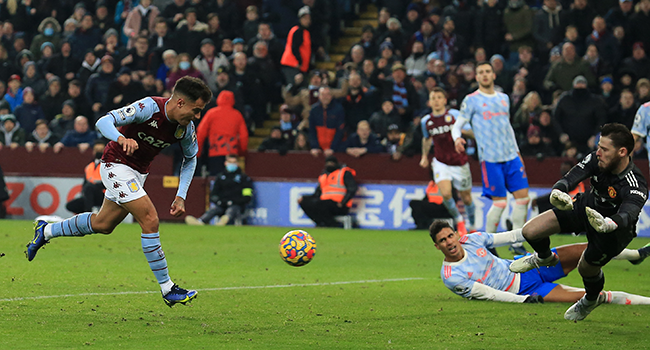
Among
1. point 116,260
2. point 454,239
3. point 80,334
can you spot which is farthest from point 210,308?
point 116,260

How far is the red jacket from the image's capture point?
18.3 m

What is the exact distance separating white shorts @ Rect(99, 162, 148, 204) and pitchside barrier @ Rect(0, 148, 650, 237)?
10.4 m

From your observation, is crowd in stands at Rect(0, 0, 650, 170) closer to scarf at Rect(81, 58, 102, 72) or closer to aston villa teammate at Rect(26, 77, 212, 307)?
scarf at Rect(81, 58, 102, 72)

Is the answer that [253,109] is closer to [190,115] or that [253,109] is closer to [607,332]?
[190,115]

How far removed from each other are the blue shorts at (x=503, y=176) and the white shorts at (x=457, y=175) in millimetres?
1915

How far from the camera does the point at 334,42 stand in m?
22.3

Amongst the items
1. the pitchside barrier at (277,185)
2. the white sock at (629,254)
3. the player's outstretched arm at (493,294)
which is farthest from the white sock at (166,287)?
the pitchside barrier at (277,185)

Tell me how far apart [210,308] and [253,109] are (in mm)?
12810

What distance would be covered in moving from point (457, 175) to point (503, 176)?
80.1 inches

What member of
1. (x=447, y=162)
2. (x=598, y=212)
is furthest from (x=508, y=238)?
(x=447, y=162)

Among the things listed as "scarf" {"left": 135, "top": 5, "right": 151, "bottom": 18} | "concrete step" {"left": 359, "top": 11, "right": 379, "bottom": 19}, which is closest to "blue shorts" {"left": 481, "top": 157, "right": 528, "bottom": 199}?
"concrete step" {"left": 359, "top": 11, "right": 379, "bottom": 19}

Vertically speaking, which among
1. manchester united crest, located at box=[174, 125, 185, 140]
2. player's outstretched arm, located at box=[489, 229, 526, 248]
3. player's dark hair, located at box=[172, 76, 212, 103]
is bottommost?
player's outstretched arm, located at box=[489, 229, 526, 248]

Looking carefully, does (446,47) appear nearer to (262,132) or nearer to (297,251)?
(262,132)

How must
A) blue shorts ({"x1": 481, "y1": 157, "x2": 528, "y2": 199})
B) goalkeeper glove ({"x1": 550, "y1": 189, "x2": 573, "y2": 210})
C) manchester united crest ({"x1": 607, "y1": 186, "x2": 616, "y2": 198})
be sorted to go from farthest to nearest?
1. blue shorts ({"x1": 481, "y1": 157, "x2": 528, "y2": 199})
2. manchester united crest ({"x1": 607, "y1": 186, "x2": 616, "y2": 198})
3. goalkeeper glove ({"x1": 550, "y1": 189, "x2": 573, "y2": 210})
